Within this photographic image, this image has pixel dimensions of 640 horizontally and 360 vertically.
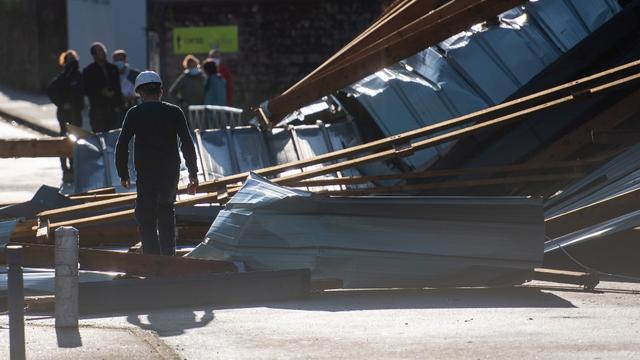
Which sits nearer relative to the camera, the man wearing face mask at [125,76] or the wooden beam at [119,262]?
the wooden beam at [119,262]

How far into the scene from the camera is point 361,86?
52.8ft

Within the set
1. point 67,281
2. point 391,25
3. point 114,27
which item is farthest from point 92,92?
point 114,27

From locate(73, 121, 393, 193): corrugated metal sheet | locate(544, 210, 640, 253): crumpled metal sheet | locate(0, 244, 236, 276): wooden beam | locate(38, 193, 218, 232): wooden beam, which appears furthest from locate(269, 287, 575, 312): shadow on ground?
locate(73, 121, 393, 193): corrugated metal sheet

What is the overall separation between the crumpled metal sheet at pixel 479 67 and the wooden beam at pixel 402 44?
3.08 ft

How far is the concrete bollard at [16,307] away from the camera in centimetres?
770

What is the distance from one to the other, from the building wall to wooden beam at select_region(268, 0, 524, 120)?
2062cm

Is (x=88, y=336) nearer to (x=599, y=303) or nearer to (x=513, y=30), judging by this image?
(x=599, y=303)

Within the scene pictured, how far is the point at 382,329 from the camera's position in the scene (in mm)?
9117

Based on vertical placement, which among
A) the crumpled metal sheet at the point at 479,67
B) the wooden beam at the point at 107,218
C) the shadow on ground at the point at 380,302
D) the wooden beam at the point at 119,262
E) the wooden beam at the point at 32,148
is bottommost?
the shadow on ground at the point at 380,302

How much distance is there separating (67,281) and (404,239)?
272 centimetres

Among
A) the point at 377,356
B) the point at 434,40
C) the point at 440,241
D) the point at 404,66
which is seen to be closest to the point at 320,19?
the point at 404,66

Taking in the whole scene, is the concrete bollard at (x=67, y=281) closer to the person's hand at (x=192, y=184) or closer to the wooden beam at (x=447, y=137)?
the person's hand at (x=192, y=184)

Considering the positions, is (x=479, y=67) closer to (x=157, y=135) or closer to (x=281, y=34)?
(x=157, y=135)

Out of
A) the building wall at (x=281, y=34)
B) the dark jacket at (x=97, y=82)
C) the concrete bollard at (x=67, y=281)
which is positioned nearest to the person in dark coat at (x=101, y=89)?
the dark jacket at (x=97, y=82)
